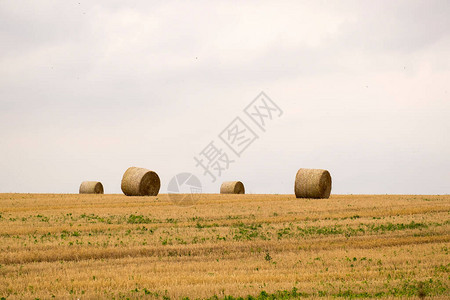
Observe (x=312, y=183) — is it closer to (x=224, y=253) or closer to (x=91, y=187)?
(x=224, y=253)

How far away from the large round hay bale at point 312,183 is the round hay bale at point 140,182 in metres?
11.1

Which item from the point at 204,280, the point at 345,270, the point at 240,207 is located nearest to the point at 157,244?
the point at 204,280

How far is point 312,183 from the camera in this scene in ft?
116

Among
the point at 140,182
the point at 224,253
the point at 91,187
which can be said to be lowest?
the point at 224,253

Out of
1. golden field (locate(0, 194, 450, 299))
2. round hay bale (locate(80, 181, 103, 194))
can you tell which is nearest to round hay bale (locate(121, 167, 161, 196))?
round hay bale (locate(80, 181, 103, 194))

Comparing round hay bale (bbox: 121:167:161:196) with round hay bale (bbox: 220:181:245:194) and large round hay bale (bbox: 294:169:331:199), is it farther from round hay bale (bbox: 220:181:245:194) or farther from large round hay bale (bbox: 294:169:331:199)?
round hay bale (bbox: 220:181:245:194)

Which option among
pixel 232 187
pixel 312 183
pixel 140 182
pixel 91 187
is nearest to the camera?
pixel 312 183

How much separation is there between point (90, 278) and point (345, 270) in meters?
6.64

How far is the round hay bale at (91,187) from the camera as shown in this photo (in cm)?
4772

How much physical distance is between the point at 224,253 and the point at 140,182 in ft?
76.3

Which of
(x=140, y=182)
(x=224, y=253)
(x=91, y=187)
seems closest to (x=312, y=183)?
(x=140, y=182)

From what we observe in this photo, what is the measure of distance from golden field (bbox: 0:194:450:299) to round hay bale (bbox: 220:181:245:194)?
22579mm

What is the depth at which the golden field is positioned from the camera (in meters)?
11.4

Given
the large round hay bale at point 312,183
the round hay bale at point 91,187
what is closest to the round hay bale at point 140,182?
the round hay bale at point 91,187
